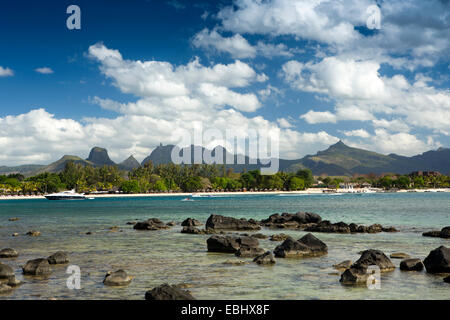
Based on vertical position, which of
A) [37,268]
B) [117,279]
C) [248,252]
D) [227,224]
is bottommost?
[227,224]

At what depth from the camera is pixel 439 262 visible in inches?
902

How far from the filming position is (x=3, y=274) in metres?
21.5

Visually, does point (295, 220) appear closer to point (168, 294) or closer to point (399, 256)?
point (399, 256)

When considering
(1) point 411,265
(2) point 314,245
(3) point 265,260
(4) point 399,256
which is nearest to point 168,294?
(3) point 265,260

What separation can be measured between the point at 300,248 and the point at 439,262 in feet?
30.9

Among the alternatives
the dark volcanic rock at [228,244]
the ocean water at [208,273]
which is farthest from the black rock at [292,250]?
the dark volcanic rock at [228,244]

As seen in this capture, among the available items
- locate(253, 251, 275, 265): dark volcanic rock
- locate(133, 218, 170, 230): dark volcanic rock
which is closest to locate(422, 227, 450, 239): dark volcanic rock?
locate(253, 251, 275, 265): dark volcanic rock

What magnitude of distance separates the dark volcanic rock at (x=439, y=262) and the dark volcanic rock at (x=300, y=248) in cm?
820

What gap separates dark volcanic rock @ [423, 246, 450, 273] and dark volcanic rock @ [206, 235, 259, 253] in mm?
12759

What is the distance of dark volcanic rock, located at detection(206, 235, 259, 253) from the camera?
105 feet
